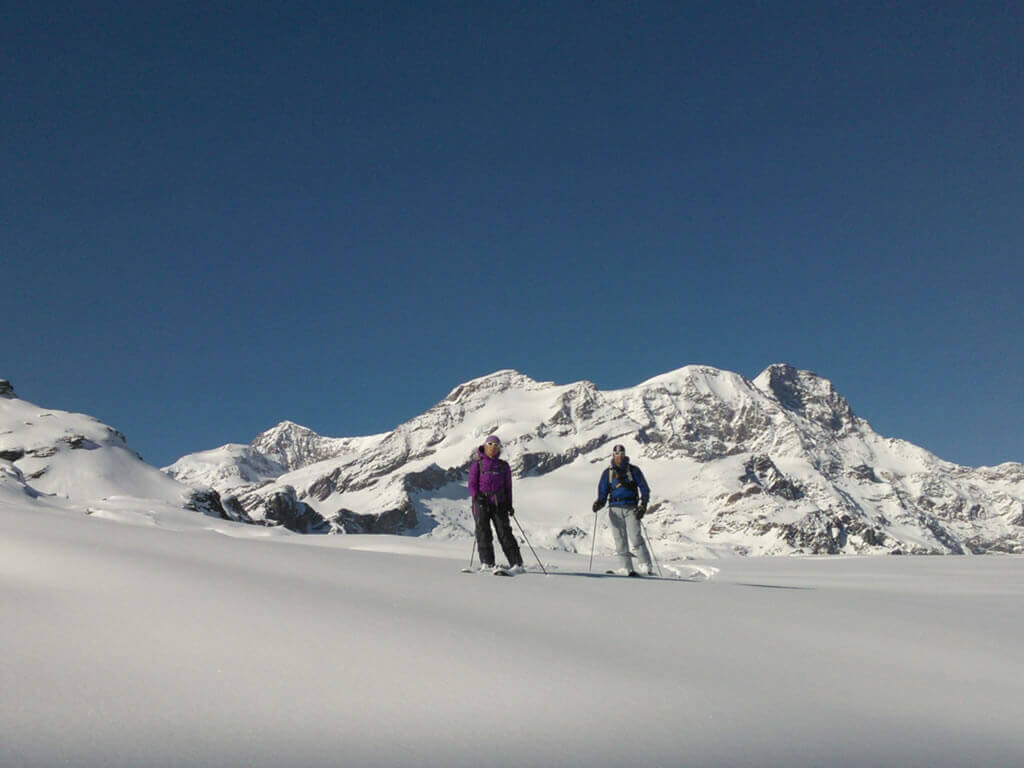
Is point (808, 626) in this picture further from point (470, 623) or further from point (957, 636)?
point (470, 623)

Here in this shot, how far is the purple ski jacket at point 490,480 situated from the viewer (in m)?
10.7

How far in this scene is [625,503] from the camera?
39.8 feet

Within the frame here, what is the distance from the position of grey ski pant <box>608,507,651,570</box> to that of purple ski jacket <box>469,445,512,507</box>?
7.20ft

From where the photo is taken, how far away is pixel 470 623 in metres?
5.57

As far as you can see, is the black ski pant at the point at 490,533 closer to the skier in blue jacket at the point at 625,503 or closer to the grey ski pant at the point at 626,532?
the skier in blue jacket at the point at 625,503

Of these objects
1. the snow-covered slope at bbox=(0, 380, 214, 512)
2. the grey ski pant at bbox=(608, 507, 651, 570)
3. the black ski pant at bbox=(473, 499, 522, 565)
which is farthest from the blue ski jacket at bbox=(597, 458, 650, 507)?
the snow-covered slope at bbox=(0, 380, 214, 512)

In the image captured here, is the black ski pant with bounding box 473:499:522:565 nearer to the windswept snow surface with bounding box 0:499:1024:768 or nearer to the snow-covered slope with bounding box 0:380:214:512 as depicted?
the windswept snow surface with bounding box 0:499:1024:768

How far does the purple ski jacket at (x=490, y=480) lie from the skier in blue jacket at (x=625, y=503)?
1.82 meters

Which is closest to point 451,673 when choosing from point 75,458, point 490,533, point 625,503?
point 490,533

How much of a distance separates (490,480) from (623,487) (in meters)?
2.61

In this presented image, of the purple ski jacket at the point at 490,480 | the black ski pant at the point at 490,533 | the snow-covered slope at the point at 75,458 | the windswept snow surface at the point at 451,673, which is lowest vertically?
the windswept snow surface at the point at 451,673

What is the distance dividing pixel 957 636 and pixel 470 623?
13.7 ft

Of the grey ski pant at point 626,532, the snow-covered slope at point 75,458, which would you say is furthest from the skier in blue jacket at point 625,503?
the snow-covered slope at point 75,458

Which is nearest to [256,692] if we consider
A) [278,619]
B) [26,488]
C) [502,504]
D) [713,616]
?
[278,619]
